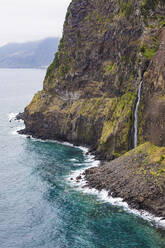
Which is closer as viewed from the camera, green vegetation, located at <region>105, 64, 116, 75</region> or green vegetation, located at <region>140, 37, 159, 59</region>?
green vegetation, located at <region>140, 37, 159, 59</region>

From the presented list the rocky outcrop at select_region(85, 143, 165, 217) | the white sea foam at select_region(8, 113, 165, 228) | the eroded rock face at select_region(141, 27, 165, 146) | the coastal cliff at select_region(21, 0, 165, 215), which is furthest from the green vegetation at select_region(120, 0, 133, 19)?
the rocky outcrop at select_region(85, 143, 165, 217)

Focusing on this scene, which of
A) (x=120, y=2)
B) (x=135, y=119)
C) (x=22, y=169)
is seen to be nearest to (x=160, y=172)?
(x=135, y=119)

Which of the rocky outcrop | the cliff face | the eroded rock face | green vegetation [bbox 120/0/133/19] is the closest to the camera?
the rocky outcrop

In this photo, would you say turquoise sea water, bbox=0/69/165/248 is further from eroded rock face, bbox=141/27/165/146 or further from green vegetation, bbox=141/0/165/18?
green vegetation, bbox=141/0/165/18

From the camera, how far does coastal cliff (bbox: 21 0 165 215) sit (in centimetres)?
7931

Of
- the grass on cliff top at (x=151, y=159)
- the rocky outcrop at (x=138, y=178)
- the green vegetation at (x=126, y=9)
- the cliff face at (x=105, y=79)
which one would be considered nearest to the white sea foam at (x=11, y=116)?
the cliff face at (x=105, y=79)

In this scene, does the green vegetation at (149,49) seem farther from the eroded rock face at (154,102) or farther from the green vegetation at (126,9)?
the green vegetation at (126,9)

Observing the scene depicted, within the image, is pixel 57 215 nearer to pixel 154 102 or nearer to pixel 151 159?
pixel 151 159

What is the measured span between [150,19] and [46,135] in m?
55.4

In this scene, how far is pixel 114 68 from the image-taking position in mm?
→ 106625

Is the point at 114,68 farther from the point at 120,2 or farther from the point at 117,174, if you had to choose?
the point at 117,174

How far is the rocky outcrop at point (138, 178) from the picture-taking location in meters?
62.2

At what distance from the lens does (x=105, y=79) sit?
10944 cm

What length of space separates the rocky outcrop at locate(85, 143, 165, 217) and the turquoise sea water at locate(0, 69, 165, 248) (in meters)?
3.53
